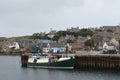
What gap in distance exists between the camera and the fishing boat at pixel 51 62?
283ft

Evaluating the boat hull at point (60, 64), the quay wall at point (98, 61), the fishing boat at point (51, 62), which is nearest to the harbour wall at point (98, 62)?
the quay wall at point (98, 61)

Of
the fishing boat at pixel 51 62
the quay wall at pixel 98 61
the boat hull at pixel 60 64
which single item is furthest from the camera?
the fishing boat at pixel 51 62

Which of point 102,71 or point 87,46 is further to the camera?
point 87,46

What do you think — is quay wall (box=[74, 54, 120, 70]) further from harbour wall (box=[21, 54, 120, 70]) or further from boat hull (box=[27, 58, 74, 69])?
boat hull (box=[27, 58, 74, 69])

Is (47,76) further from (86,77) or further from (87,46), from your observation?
(87,46)

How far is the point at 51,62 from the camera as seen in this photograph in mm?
88938

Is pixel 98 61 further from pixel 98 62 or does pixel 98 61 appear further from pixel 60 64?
pixel 60 64

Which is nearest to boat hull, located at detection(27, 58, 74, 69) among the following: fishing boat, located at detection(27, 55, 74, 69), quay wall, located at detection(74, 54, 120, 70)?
fishing boat, located at detection(27, 55, 74, 69)

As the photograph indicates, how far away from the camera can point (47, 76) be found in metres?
74.0

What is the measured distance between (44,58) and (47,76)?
17.9 meters

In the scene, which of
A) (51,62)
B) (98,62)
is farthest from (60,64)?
(98,62)

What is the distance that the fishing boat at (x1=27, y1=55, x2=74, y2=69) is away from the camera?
86125 mm

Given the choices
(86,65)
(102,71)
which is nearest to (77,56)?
(86,65)

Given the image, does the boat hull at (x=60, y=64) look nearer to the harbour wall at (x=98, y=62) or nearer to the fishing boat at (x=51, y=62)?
the fishing boat at (x=51, y=62)
